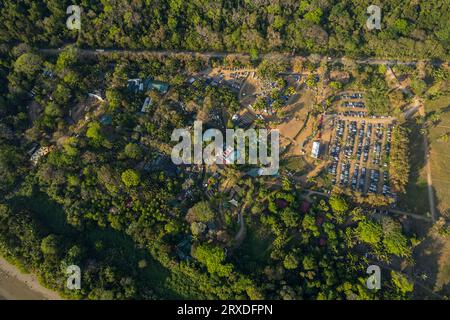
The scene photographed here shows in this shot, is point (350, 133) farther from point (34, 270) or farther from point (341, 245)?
point (34, 270)

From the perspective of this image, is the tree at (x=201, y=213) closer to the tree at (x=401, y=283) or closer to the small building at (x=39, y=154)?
the tree at (x=401, y=283)

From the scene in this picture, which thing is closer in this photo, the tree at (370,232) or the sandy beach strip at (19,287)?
the sandy beach strip at (19,287)

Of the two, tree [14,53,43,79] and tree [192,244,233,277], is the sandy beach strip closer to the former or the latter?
tree [192,244,233,277]

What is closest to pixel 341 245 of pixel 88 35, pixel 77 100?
pixel 77 100

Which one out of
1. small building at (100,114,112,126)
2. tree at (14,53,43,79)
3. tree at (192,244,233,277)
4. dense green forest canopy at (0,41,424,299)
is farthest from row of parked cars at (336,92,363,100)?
tree at (14,53,43,79)

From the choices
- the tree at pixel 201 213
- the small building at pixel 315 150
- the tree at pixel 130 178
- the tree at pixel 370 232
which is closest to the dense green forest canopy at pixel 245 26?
the small building at pixel 315 150

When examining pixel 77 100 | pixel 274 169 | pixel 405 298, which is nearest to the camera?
pixel 405 298
